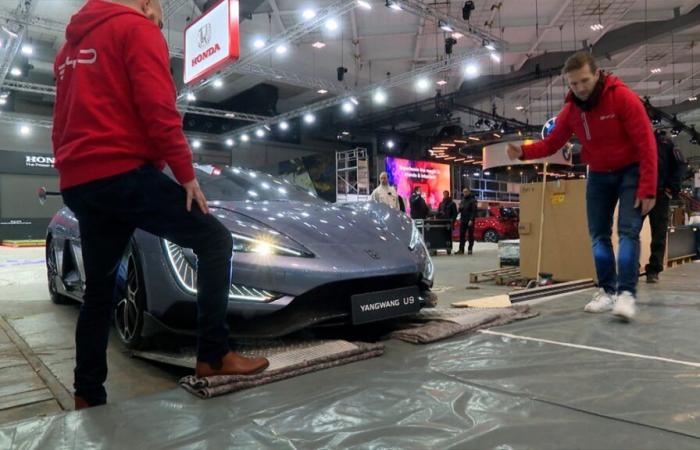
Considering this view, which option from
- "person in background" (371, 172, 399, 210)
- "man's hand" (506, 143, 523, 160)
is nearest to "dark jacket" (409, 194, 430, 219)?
"person in background" (371, 172, 399, 210)

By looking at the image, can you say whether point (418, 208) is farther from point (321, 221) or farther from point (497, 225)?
point (321, 221)

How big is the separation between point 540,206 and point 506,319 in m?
2.21

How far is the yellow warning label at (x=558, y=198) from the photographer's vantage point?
427 cm

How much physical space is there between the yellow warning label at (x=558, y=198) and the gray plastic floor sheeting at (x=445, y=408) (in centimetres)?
237

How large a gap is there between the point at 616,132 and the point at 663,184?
187 cm

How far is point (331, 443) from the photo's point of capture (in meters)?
1.21

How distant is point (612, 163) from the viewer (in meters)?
2.67

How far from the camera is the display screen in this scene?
2270 centimetres

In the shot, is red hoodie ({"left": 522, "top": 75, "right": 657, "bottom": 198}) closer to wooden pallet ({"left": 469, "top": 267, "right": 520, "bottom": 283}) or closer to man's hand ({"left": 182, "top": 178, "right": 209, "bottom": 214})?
man's hand ({"left": 182, "top": 178, "right": 209, "bottom": 214})

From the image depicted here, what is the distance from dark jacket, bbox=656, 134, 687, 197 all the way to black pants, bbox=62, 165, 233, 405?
12.5 feet

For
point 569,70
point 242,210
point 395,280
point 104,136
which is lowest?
point 395,280

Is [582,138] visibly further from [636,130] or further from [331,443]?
[331,443]

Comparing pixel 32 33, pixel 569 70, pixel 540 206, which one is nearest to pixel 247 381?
pixel 569 70

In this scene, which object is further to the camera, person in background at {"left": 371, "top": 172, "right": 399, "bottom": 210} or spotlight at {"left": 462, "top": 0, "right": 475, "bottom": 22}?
spotlight at {"left": 462, "top": 0, "right": 475, "bottom": 22}
